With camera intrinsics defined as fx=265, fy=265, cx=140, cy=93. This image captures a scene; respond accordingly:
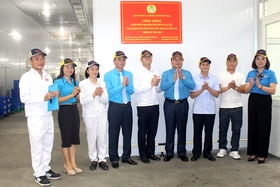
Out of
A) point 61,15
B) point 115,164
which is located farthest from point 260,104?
point 61,15

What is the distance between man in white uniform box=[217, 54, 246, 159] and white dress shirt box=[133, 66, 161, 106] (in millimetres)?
1123

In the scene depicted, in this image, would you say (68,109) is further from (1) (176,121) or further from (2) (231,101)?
(2) (231,101)

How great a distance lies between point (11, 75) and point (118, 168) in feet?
34.1

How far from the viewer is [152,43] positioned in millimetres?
4484

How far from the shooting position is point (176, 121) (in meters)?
4.20

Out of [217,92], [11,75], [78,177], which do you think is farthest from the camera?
[11,75]

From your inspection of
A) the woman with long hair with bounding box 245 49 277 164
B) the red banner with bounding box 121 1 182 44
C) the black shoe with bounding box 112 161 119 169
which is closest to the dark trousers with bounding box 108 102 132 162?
the black shoe with bounding box 112 161 119 169

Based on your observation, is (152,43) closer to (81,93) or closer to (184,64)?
(184,64)

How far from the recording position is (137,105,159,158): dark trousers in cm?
408

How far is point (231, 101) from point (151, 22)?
1849 mm

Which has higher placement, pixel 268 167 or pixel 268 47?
pixel 268 47

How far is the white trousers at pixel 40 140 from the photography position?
3.23m

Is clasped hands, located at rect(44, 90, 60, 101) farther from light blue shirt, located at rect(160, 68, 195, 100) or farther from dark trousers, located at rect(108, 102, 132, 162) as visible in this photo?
light blue shirt, located at rect(160, 68, 195, 100)

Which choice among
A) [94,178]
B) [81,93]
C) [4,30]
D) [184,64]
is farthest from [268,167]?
[4,30]
